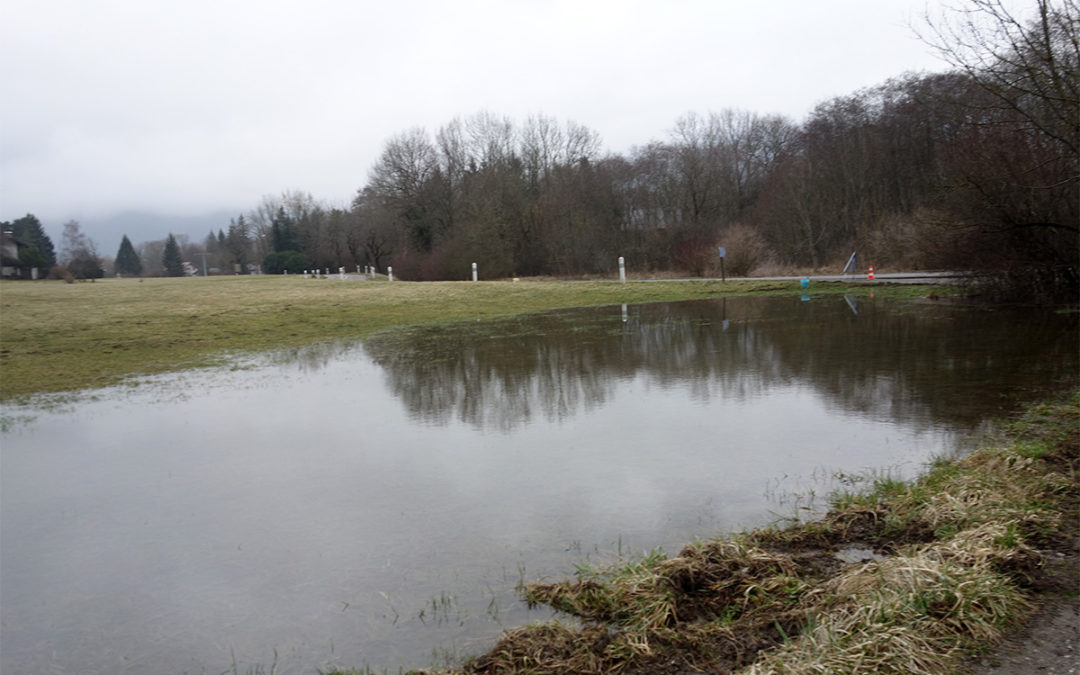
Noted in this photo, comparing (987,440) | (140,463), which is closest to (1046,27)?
(987,440)

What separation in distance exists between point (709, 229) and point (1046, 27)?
4129 centimetres

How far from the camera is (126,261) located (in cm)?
10794

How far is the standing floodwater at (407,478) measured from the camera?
416 centimetres

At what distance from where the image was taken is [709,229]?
157 ft

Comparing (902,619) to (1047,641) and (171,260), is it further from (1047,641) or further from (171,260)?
(171,260)

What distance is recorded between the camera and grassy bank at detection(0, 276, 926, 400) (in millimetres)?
14758

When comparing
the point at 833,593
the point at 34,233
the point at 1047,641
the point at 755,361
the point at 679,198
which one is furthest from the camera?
the point at 34,233

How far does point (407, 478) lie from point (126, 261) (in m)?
119

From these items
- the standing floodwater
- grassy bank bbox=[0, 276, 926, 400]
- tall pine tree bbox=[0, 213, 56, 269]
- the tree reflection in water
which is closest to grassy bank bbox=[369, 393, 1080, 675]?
the standing floodwater

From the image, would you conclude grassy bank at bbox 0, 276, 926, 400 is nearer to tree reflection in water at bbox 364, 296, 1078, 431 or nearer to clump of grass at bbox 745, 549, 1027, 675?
tree reflection in water at bbox 364, 296, 1078, 431

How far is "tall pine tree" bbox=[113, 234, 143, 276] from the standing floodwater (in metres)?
110

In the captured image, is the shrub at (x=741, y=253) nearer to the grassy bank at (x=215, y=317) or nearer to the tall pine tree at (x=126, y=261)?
the grassy bank at (x=215, y=317)

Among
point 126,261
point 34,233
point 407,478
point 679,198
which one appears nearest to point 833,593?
point 407,478

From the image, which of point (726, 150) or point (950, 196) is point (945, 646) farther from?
point (726, 150)
